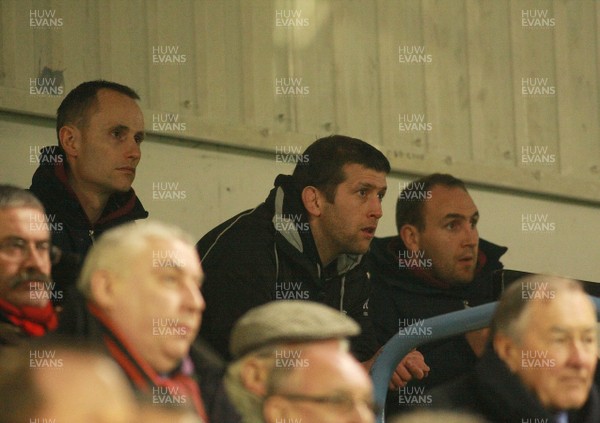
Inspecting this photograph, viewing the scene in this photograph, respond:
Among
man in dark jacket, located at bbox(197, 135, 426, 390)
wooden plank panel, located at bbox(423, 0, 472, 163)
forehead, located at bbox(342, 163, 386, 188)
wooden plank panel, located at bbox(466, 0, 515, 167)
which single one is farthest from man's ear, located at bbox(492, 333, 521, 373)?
wooden plank panel, located at bbox(466, 0, 515, 167)

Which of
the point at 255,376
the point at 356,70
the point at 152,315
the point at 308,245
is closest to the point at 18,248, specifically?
the point at 152,315

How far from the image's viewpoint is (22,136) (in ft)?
19.7

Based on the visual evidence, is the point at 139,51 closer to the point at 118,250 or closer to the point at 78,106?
the point at 78,106

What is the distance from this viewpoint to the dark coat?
380 cm

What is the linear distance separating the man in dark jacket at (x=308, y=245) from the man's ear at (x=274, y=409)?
3.62 feet

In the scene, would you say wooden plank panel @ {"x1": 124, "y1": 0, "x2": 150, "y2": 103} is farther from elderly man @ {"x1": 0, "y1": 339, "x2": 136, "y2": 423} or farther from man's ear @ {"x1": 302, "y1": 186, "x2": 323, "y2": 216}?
elderly man @ {"x1": 0, "y1": 339, "x2": 136, "y2": 423}

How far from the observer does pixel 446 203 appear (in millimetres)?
5863

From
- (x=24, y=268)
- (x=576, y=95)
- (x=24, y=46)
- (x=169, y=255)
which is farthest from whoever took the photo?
(x=576, y=95)

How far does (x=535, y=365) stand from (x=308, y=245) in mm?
1457

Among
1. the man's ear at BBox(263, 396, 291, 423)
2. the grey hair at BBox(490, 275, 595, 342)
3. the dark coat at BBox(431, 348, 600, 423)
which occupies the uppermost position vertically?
the grey hair at BBox(490, 275, 595, 342)

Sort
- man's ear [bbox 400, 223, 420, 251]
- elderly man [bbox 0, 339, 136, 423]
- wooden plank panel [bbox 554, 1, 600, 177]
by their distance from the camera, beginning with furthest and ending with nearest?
wooden plank panel [bbox 554, 1, 600, 177], man's ear [bbox 400, 223, 420, 251], elderly man [bbox 0, 339, 136, 423]

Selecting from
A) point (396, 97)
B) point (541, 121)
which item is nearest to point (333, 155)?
point (396, 97)

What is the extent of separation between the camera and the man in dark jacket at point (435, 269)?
200 inches

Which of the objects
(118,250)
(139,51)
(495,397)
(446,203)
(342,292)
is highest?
(139,51)
